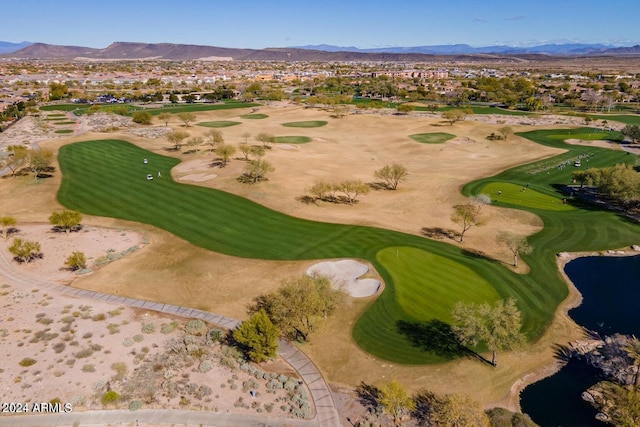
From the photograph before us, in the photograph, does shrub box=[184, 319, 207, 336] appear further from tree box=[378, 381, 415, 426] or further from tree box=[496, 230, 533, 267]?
tree box=[496, 230, 533, 267]

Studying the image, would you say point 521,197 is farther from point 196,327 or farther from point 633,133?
point 196,327

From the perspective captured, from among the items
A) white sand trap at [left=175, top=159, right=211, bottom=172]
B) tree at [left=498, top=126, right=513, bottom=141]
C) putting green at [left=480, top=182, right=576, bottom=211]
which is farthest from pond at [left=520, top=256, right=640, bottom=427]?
white sand trap at [left=175, top=159, right=211, bottom=172]

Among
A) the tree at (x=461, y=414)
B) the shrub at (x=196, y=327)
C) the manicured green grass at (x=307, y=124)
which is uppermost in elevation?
the manicured green grass at (x=307, y=124)

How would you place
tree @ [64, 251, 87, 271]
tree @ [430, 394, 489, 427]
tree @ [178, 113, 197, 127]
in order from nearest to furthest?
tree @ [430, 394, 489, 427]
tree @ [64, 251, 87, 271]
tree @ [178, 113, 197, 127]

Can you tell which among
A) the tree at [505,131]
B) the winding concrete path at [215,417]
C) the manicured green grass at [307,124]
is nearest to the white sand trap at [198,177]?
the winding concrete path at [215,417]

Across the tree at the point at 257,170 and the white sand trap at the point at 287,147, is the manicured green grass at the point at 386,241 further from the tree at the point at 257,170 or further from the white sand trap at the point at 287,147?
the white sand trap at the point at 287,147

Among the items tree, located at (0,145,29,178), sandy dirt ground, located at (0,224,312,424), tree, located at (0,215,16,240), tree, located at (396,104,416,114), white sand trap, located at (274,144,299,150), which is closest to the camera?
sandy dirt ground, located at (0,224,312,424)

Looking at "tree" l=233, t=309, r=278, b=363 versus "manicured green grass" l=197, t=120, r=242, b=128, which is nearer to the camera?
"tree" l=233, t=309, r=278, b=363
